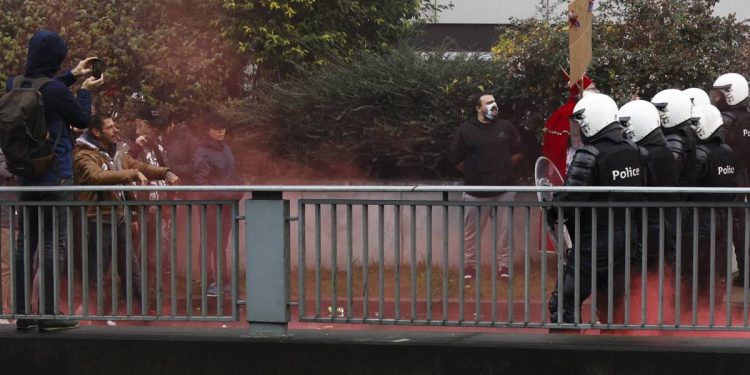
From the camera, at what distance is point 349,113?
1364 cm

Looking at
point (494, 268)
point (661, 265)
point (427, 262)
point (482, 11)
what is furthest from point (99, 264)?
point (482, 11)

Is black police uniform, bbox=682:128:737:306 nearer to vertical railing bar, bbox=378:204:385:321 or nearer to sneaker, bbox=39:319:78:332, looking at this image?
vertical railing bar, bbox=378:204:385:321

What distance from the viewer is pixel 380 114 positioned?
1357 centimetres

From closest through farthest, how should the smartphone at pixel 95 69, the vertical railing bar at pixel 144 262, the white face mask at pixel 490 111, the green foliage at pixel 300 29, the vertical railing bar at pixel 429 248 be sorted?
1. the vertical railing bar at pixel 429 248
2. the vertical railing bar at pixel 144 262
3. the smartphone at pixel 95 69
4. the white face mask at pixel 490 111
5. the green foliage at pixel 300 29

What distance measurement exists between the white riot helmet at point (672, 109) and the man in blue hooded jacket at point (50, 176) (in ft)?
12.3

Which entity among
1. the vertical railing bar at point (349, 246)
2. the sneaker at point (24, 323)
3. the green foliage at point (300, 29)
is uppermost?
the green foliage at point (300, 29)

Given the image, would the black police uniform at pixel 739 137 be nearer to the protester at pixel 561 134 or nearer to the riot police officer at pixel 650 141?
the protester at pixel 561 134

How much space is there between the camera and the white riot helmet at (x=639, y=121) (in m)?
8.07

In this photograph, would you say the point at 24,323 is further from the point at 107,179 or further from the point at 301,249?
the point at 107,179

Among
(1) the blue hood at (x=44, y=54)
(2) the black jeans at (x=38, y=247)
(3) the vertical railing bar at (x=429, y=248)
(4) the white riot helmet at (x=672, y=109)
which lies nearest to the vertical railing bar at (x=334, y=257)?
(3) the vertical railing bar at (x=429, y=248)

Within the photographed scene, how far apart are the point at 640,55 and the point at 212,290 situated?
7.76 metres

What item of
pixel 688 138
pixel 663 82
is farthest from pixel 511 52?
pixel 688 138

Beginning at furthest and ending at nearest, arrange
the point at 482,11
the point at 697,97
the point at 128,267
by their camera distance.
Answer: the point at 482,11 < the point at 697,97 < the point at 128,267

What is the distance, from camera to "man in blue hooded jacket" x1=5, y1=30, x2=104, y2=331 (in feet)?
22.2
